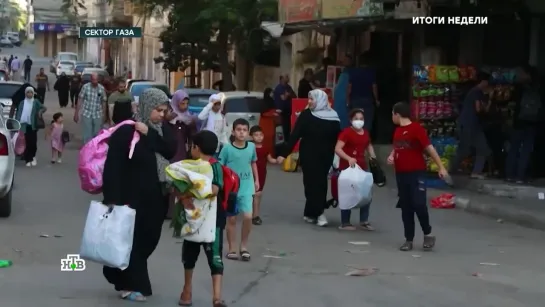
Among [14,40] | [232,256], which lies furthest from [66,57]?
[232,256]

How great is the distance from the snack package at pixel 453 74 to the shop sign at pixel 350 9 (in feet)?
5.71

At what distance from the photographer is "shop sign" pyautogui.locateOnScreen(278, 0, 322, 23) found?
22797mm

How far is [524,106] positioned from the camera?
669 inches

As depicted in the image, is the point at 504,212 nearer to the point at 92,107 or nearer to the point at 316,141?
the point at 316,141

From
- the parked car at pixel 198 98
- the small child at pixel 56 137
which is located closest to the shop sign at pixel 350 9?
the parked car at pixel 198 98

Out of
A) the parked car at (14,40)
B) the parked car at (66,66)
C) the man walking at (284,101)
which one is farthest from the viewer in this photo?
the parked car at (14,40)

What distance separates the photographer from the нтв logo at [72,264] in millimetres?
10186

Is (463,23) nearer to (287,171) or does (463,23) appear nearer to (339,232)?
(287,171)

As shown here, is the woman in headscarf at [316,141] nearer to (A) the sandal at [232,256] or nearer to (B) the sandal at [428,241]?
(B) the sandal at [428,241]

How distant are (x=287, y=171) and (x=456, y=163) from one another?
423 cm

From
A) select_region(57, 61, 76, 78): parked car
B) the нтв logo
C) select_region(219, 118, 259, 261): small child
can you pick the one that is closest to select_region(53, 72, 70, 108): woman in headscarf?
select_region(57, 61, 76, 78): parked car

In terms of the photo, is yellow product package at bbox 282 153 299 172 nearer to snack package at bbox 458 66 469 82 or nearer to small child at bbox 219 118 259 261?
snack package at bbox 458 66 469 82

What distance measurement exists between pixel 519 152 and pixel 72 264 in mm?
9120

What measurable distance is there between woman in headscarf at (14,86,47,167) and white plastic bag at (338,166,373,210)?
9874 millimetres
